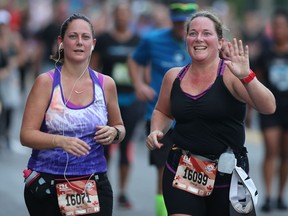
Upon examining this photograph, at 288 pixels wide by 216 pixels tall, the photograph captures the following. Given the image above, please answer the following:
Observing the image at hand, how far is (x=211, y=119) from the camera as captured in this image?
6641mm

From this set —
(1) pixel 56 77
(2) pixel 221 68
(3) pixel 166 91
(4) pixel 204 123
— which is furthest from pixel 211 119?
(1) pixel 56 77

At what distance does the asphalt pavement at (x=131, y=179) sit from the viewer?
10.9 metres

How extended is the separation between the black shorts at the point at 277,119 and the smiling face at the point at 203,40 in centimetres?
446

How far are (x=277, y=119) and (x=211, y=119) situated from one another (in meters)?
4.66

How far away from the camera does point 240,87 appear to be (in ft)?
21.5

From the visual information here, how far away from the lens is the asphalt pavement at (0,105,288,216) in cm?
1088

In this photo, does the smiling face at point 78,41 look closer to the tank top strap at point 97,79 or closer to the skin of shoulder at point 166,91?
the tank top strap at point 97,79

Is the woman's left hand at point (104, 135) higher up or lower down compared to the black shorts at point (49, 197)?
higher up

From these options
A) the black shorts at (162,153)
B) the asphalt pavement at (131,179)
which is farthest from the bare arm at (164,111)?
the asphalt pavement at (131,179)

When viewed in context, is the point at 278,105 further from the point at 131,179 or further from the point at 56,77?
the point at 56,77

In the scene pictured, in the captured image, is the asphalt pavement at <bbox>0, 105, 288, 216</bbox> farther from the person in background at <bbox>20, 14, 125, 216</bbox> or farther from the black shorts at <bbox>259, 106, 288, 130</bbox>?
the person in background at <bbox>20, 14, 125, 216</bbox>

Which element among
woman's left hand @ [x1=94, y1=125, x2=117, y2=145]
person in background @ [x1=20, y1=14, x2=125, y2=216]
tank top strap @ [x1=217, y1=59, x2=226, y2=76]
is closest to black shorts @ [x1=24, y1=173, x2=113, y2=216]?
person in background @ [x1=20, y1=14, x2=125, y2=216]

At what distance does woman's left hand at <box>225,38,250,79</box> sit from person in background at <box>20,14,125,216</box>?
2.81ft

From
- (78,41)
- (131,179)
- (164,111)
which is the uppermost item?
(78,41)
